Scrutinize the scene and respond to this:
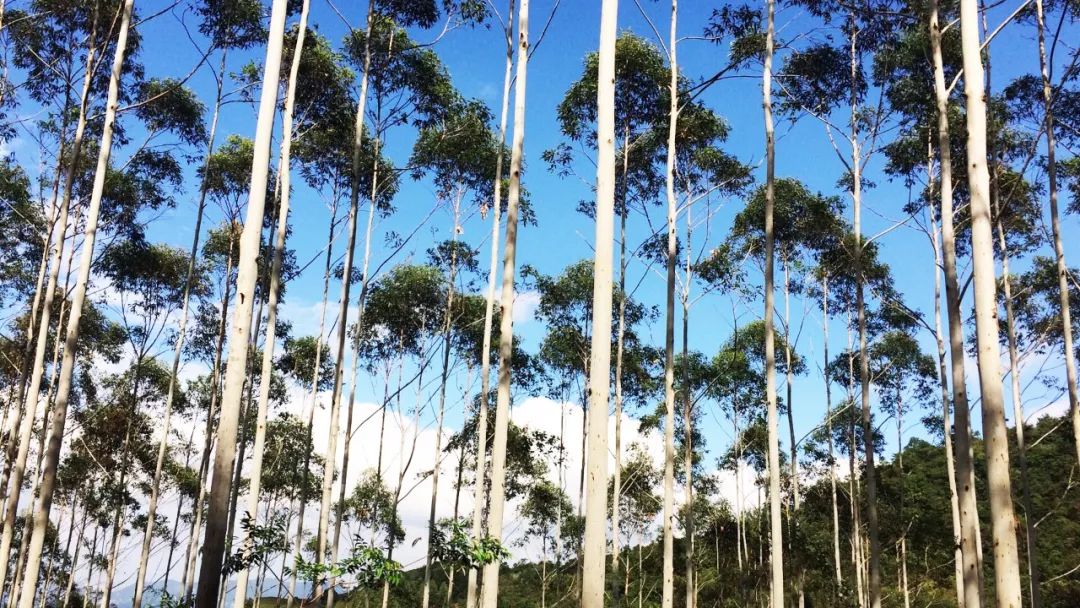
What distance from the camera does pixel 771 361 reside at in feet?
31.7

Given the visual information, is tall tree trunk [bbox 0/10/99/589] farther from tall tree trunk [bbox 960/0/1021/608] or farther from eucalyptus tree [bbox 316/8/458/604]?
tall tree trunk [bbox 960/0/1021/608]

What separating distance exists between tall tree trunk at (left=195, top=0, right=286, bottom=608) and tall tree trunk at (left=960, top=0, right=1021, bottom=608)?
519cm

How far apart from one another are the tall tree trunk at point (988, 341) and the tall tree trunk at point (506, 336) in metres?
4.24

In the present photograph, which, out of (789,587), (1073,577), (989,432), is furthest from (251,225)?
(1073,577)

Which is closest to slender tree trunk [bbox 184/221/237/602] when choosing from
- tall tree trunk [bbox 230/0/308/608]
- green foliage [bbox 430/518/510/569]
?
tall tree trunk [bbox 230/0/308/608]

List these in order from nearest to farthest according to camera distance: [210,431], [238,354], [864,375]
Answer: [238,354] → [864,375] → [210,431]

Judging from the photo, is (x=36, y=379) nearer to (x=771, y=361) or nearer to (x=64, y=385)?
(x=64, y=385)

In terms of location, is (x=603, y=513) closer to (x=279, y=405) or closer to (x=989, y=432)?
(x=989, y=432)

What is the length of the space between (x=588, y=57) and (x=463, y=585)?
73.8ft

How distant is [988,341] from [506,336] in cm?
458

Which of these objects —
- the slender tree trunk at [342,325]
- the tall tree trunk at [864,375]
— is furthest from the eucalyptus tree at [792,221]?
the slender tree trunk at [342,325]

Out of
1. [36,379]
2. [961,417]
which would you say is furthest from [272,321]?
[961,417]

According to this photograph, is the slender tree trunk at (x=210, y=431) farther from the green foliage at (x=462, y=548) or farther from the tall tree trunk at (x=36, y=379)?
the green foliage at (x=462, y=548)

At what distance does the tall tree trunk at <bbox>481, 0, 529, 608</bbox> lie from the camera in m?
6.92
